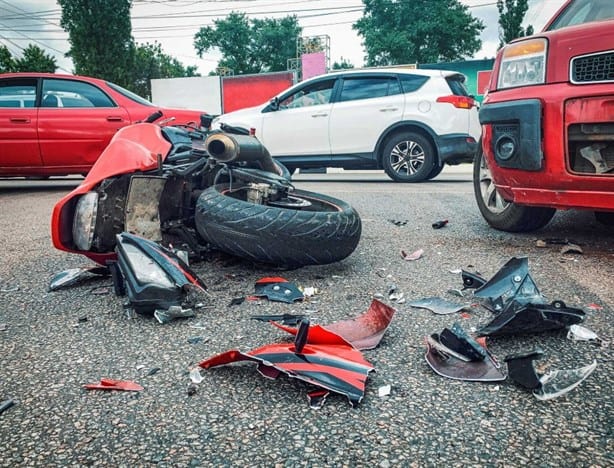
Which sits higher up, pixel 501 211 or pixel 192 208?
pixel 192 208

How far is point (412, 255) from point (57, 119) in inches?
214

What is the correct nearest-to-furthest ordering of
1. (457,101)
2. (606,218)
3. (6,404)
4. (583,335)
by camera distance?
(6,404) < (583,335) < (606,218) < (457,101)

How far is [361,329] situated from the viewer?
1.93 metres

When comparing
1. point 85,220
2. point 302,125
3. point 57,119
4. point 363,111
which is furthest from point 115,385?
point 302,125

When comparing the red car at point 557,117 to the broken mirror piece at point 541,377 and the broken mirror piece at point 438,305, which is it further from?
the broken mirror piece at point 541,377

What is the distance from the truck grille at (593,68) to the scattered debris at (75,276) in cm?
271

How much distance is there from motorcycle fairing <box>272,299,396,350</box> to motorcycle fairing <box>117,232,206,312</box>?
489 mm

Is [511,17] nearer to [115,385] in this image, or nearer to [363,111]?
[363,111]

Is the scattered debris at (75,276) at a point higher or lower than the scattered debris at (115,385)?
higher

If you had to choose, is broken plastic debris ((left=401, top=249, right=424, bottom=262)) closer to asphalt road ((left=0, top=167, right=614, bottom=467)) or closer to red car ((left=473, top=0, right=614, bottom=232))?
asphalt road ((left=0, top=167, right=614, bottom=467))

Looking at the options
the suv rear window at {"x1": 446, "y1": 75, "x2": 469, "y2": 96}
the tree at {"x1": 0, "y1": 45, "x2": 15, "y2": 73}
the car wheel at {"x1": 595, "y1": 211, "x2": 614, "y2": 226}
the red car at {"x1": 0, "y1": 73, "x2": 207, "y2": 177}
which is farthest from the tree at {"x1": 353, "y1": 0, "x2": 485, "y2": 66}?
the car wheel at {"x1": 595, "y1": 211, "x2": 614, "y2": 226}

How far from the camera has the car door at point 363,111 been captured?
7.64 m

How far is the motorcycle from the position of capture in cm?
254

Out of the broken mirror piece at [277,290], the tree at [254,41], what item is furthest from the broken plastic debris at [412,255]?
the tree at [254,41]
